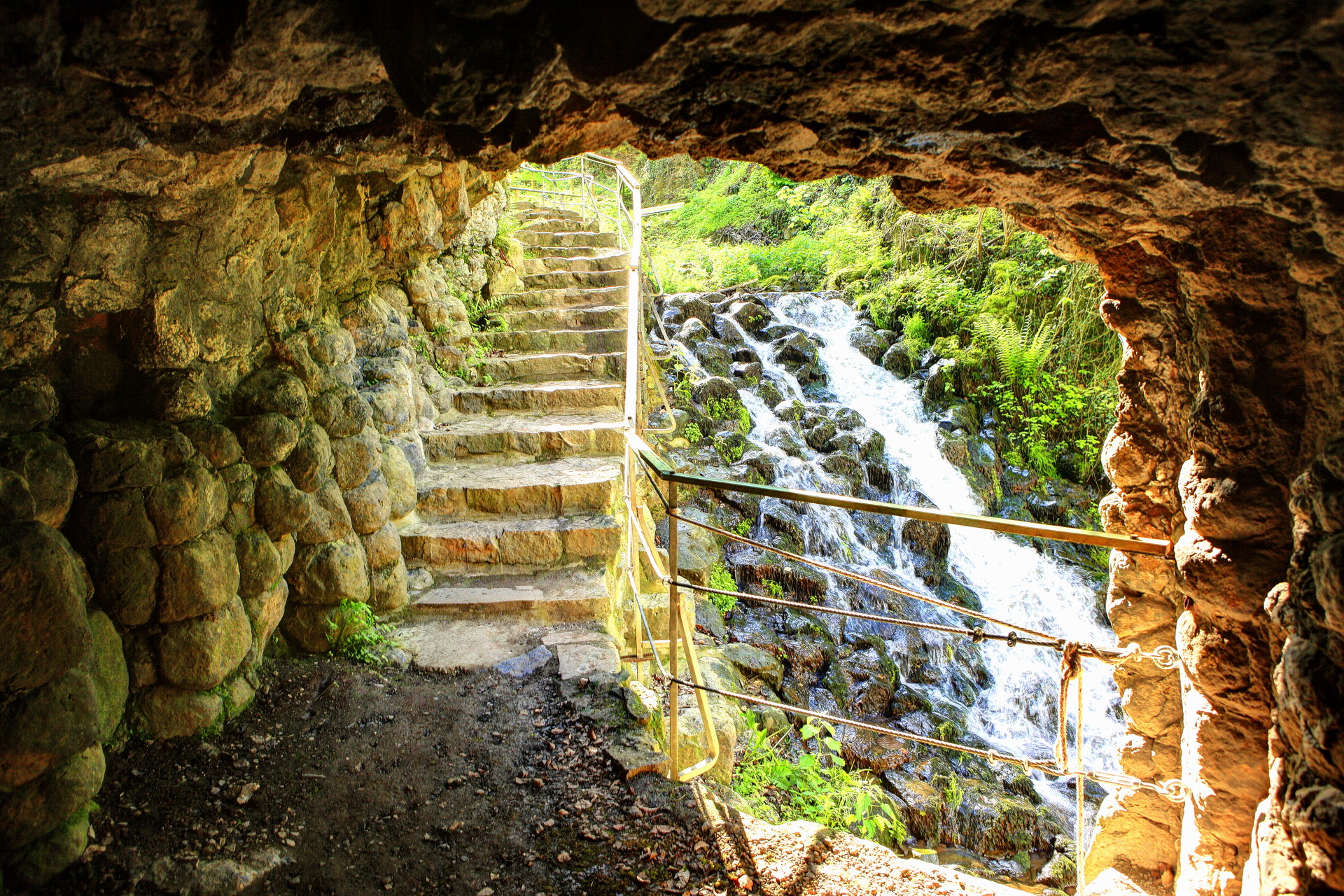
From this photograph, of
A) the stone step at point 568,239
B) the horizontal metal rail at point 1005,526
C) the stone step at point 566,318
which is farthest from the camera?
the stone step at point 568,239

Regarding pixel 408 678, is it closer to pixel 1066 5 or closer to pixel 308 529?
pixel 308 529

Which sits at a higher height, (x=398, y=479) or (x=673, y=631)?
(x=398, y=479)

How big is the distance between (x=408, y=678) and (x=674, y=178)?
15.9 metres

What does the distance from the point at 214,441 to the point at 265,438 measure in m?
0.23

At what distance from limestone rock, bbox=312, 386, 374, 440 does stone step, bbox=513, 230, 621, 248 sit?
522 cm

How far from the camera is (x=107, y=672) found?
2213 millimetres

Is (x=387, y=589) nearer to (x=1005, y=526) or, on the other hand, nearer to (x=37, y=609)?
(x=37, y=609)

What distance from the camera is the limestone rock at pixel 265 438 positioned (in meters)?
2.78

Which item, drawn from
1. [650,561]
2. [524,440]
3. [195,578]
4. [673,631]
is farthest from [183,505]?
[524,440]

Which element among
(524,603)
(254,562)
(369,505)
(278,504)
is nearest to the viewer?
(254,562)

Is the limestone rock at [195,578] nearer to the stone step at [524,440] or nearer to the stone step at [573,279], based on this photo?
the stone step at [524,440]

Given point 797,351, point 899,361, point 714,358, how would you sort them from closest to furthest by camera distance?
point 714,358 < point 899,361 < point 797,351

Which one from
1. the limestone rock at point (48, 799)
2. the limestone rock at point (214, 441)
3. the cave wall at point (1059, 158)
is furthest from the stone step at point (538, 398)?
the limestone rock at point (48, 799)

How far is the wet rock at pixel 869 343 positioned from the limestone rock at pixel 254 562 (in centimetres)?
833
